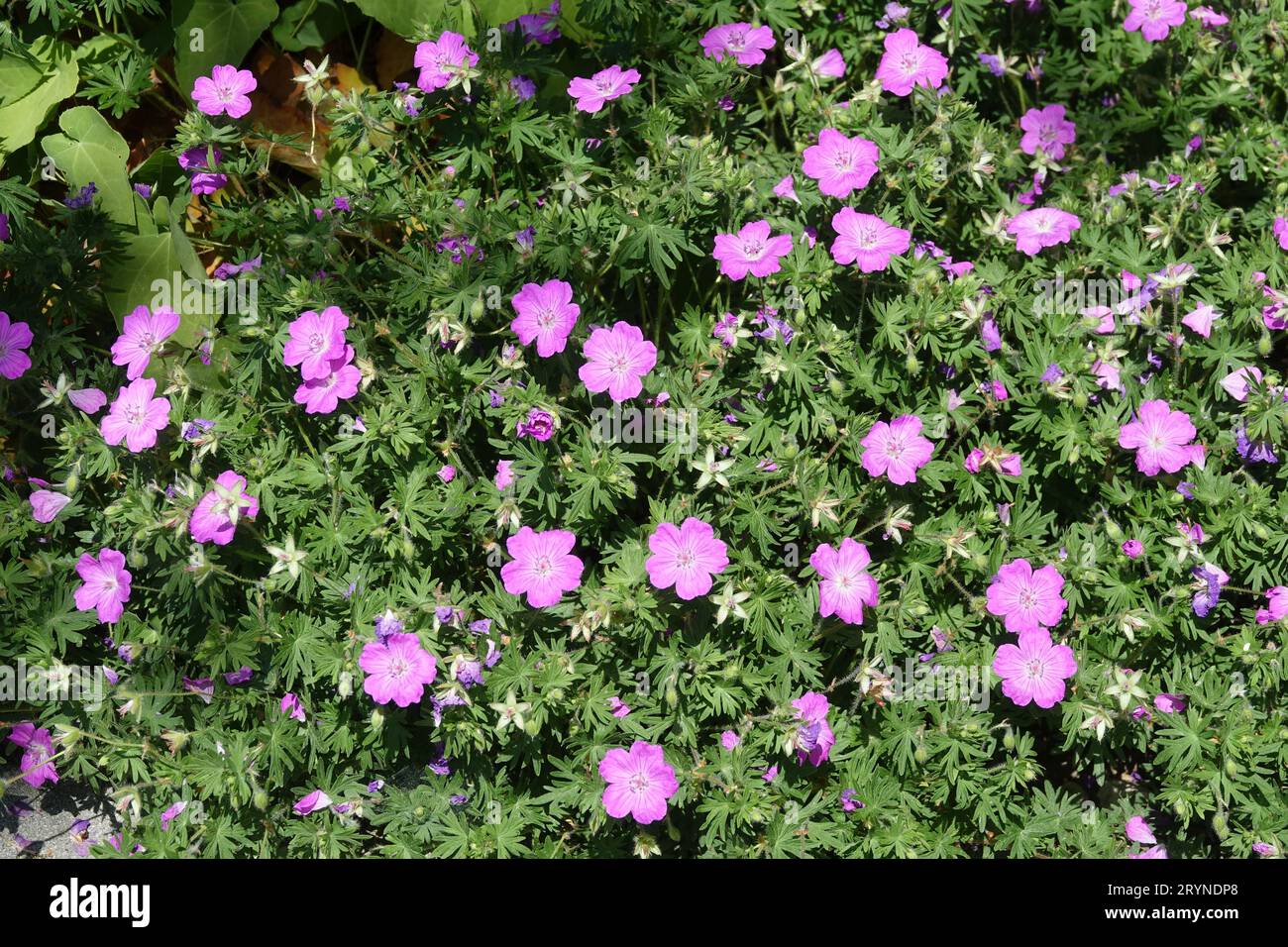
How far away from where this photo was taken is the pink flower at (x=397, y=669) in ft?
9.55

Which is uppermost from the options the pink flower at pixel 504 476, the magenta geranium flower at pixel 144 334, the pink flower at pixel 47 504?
the magenta geranium flower at pixel 144 334

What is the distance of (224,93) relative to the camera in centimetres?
350

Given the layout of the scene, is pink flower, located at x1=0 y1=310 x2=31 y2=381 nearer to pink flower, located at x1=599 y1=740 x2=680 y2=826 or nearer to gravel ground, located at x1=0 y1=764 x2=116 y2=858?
gravel ground, located at x1=0 y1=764 x2=116 y2=858

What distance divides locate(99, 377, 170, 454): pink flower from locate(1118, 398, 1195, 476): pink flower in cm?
272

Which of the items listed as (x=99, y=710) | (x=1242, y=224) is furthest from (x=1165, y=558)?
(x=99, y=710)

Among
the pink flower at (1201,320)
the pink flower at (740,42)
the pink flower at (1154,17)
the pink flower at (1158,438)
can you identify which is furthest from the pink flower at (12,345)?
the pink flower at (1154,17)

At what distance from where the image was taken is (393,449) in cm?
327

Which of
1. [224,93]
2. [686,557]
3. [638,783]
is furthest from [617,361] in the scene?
[224,93]

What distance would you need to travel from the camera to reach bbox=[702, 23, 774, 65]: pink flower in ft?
12.0

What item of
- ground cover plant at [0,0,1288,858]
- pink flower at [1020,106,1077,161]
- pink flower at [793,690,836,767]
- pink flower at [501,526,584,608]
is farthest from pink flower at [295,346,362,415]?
pink flower at [1020,106,1077,161]

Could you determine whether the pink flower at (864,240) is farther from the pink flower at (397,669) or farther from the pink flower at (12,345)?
the pink flower at (12,345)

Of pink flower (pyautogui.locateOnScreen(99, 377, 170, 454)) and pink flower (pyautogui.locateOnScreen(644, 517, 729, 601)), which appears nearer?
pink flower (pyautogui.locateOnScreen(644, 517, 729, 601))

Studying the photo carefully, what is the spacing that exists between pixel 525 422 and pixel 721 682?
0.88 metres

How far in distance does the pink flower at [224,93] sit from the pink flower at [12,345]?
0.86 m
